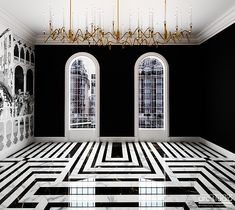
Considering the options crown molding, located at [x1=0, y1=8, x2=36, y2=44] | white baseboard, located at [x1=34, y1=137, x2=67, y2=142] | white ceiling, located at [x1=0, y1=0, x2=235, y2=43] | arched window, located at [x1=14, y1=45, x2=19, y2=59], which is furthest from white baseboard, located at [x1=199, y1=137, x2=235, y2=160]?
crown molding, located at [x1=0, y1=8, x2=36, y2=44]

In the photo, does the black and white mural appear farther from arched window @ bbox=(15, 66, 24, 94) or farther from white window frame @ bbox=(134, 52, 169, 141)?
white window frame @ bbox=(134, 52, 169, 141)

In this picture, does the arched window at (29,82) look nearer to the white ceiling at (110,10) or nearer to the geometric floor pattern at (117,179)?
the white ceiling at (110,10)

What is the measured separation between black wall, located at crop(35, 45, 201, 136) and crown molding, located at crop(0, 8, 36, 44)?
67 cm

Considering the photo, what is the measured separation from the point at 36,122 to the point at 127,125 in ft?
10.6

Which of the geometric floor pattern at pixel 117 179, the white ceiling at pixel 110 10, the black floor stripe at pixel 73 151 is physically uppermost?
the white ceiling at pixel 110 10

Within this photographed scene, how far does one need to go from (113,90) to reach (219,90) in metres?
3.45

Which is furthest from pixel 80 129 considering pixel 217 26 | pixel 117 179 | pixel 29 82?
pixel 217 26

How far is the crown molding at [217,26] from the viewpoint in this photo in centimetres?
578

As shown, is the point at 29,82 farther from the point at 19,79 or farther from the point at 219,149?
the point at 219,149

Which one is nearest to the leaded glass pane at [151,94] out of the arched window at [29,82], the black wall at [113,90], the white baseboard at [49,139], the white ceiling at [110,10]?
the black wall at [113,90]

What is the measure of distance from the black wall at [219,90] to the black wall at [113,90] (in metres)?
0.46

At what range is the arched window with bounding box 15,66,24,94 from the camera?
6.66 meters

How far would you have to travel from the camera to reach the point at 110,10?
5727 millimetres

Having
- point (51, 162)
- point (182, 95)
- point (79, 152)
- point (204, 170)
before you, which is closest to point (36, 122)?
point (79, 152)
